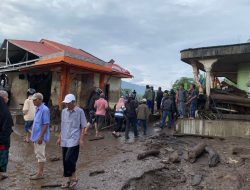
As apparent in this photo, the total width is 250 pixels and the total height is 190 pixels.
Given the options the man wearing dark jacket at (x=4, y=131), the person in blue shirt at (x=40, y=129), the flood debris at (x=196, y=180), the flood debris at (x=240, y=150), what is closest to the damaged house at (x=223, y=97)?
the flood debris at (x=240, y=150)

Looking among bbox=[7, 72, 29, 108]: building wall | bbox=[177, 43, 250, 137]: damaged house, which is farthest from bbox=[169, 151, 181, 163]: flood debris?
bbox=[7, 72, 29, 108]: building wall

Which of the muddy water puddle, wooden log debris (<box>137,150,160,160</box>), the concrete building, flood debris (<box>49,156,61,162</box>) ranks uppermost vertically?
the concrete building

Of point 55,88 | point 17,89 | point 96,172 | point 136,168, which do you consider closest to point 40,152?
point 96,172

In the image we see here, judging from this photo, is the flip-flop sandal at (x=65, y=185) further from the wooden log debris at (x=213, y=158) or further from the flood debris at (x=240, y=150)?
the flood debris at (x=240, y=150)

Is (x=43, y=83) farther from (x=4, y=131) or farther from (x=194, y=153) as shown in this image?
(x=4, y=131)

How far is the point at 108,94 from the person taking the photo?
23.7 metres

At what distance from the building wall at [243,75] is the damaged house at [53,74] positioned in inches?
274

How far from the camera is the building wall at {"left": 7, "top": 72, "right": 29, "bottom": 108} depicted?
21877 millimetres

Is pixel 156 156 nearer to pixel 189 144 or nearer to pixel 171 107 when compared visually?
pixel 189 144

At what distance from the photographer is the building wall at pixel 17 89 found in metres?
21.9

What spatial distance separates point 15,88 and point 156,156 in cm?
1464

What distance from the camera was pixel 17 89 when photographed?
22.4 meters

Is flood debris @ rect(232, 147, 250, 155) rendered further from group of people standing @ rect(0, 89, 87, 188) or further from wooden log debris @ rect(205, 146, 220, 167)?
group of people standing @ rect(0, 89, 87, 188)

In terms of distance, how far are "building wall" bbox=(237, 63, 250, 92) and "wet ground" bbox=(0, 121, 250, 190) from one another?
4.09 metres
